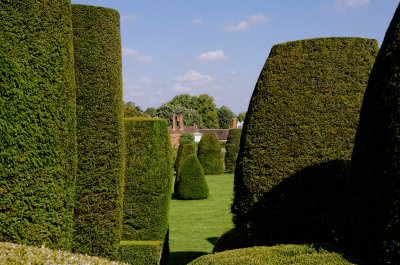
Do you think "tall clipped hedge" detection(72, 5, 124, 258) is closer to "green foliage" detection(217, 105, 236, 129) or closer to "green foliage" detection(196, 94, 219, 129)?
"green foliage" detection(196, 94, 219, 129)

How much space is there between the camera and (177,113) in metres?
88.2

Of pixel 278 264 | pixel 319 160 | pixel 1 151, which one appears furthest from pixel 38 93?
pixel 319 160

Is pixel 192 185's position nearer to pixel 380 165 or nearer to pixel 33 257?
pixel 33 257

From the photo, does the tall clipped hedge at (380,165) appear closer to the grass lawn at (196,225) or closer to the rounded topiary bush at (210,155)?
the grass lawn at (196,225)

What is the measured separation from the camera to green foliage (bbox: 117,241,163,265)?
8133 mm

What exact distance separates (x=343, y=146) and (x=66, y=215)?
4848 millimetres

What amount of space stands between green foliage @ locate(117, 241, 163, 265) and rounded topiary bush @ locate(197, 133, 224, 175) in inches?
932

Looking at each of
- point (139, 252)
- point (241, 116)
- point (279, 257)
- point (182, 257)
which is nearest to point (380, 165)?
point (279, 257)

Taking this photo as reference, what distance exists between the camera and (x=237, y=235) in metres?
8.27

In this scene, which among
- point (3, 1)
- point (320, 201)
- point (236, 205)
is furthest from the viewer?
point (236, 205)

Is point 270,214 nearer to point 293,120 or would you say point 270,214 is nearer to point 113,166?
point 293,120

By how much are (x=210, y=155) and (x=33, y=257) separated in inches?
1148

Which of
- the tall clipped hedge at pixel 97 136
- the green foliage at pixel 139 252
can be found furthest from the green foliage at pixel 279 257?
the green foliage at pixel 139 252

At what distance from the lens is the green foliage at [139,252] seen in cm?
813
